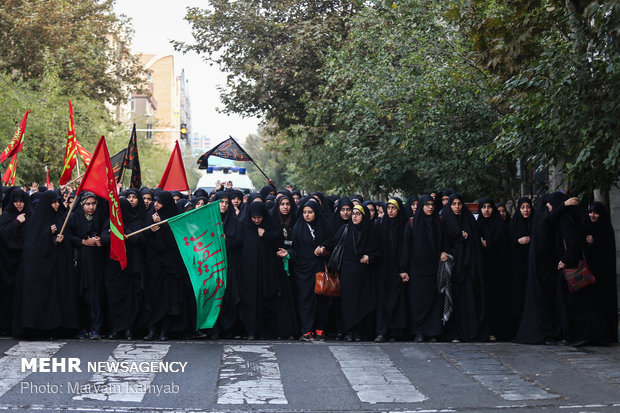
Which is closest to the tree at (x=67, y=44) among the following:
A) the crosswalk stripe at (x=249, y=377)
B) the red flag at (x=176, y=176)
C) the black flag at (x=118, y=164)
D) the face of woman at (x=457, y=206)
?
the black flag at (x=118, y=164)

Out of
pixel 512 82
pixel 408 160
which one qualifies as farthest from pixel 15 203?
pixel 408 160

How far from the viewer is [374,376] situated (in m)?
8.76

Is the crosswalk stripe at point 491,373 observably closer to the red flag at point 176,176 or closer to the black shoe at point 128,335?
the black shoe at point 128,335

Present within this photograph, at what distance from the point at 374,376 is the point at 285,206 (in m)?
3.63

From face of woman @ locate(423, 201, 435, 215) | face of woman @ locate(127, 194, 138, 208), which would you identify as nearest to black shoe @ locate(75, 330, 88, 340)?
face of woman @ locate(127, 194, 138, 208)

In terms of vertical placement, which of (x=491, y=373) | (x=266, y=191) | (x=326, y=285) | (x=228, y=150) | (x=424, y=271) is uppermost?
(x=228, y=150)

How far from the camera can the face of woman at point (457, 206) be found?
11500 mm

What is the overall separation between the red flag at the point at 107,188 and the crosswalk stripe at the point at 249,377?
5.53 feet

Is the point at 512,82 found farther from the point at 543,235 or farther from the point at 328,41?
the point at 328,41

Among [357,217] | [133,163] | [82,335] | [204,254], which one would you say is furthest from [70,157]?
[357,217]

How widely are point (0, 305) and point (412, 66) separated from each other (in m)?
9.30

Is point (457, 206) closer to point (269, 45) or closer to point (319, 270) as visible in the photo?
point (319, 270)

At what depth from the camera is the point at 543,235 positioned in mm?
11055

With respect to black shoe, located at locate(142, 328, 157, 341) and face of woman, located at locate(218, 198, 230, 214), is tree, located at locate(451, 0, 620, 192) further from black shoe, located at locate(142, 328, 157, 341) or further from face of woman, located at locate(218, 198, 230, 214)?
black shoe, located at locate(142, 328, 157, 341)
